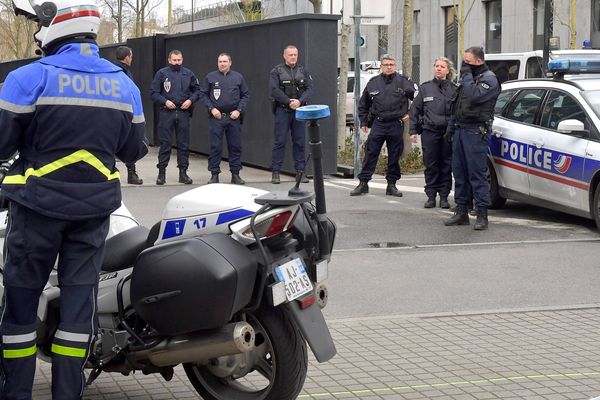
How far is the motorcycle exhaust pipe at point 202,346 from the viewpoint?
4.81m

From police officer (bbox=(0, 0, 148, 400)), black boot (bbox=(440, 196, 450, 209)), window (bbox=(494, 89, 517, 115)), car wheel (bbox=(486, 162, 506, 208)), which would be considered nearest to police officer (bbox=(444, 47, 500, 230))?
car wheel (bbox=(486, 162, 506, 208))

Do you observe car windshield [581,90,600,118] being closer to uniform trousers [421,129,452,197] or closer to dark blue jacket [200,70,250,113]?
uniform trousers [421,129,452,197]

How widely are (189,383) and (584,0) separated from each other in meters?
34.5

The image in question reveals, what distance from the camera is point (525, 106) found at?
40.9 feet

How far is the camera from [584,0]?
37.9 metres

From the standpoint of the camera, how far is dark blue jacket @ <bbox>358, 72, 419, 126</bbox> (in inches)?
549

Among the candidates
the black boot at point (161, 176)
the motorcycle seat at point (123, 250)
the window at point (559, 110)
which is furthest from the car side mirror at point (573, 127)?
the motorcycle seat at point (123, 250)

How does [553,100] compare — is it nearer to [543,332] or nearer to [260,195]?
[543,332]

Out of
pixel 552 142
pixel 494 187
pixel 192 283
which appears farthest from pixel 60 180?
pixel 494 187

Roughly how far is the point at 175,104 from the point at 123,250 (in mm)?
10942

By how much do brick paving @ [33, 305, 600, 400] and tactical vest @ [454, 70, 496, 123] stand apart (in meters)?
3.92

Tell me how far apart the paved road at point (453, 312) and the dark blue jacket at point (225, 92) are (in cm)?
309

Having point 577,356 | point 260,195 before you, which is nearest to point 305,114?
point 260,195

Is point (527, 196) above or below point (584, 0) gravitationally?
below
